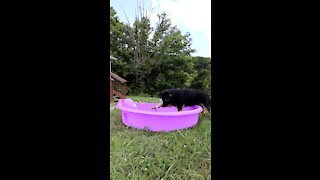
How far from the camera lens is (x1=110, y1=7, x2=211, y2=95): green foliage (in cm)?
384

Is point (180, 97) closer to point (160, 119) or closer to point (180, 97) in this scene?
point (180, 97)

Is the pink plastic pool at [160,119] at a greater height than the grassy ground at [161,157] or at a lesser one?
greater

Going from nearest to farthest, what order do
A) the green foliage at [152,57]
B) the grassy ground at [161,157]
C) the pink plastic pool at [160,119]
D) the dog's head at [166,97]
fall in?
the grassy ground at [161,157], the pink plastic pool at [160,119], the dog's head at [166,97], the green foliage at [152,57]

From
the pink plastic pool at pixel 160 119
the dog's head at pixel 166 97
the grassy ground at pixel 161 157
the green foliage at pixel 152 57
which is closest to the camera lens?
the grassy ground at pixel 161 157

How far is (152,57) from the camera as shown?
4.11 metres

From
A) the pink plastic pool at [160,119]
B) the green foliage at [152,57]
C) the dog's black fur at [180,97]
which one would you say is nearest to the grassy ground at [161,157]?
the pink plastic pool at [160,119]

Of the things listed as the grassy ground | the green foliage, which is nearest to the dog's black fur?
the grassy ground

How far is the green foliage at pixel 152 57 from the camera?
3.84 metres

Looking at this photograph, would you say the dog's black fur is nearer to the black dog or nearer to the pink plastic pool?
the black dog

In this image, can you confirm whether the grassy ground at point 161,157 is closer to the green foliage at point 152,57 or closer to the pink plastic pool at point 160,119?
the pink plastic pool at point 160,119

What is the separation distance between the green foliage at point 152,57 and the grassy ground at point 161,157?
2.10 meters
